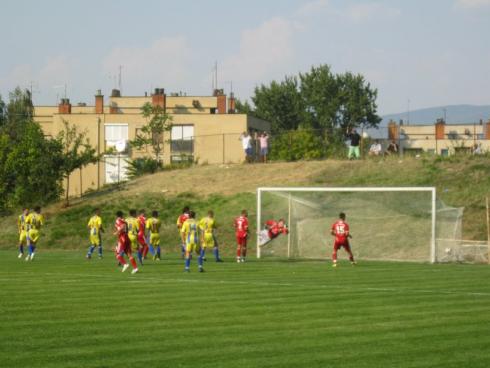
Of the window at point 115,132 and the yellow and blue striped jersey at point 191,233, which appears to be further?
the window at point 115,132

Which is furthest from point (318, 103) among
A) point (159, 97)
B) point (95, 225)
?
point (95, 225)

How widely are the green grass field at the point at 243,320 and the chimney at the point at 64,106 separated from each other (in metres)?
77.3

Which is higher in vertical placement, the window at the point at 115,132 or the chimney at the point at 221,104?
the chimney at the point at 221,104

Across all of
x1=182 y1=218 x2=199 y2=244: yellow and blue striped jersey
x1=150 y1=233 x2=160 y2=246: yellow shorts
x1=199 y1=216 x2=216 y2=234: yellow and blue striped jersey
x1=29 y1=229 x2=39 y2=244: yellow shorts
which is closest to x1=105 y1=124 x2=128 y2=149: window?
x1=29 y1=229 x2=39 y2=244: yellow shorts

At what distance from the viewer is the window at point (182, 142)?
8388cm

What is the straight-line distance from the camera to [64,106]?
104562 millimetres

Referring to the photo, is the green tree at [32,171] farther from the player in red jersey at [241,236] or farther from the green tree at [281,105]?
the green tree at [281,105]

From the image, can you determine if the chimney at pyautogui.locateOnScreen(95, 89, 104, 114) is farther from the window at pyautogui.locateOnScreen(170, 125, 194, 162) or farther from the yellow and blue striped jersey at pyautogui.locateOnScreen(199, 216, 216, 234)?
the yellow and blue striped jersey at pyautogui.locateOnScreen(199, 216, 216, 234)

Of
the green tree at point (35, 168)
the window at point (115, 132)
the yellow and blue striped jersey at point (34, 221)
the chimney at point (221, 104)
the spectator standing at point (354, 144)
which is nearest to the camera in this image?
the yellow and blue striped jersey at point (34, 221)

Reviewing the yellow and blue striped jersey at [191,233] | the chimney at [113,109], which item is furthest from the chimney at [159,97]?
the yellow and blue striped jersey at [191,233]

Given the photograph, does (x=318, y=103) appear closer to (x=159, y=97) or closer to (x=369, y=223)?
(x=159, y=97)

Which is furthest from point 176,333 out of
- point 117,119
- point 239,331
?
point 117,119

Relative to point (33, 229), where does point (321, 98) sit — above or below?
above

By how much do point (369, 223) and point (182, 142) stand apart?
1764 inches
